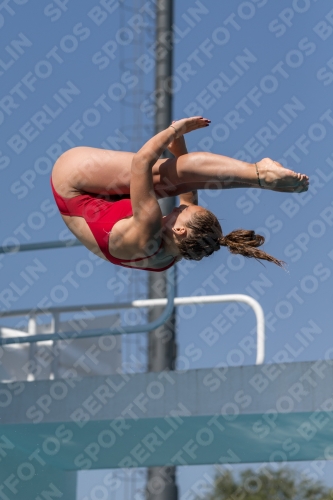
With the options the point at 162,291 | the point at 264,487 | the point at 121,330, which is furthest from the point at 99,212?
the point at 264,487

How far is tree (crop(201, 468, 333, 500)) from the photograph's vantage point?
14984 mm

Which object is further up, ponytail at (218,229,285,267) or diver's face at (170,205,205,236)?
ponytail at (218,229,285,267)

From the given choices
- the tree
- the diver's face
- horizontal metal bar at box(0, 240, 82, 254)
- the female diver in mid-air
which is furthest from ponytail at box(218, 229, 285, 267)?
the tree

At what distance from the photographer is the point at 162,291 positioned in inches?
355

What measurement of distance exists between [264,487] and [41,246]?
986cm

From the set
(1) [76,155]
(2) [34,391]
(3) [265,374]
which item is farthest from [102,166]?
(2) [34,391]

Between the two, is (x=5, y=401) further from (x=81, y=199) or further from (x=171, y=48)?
(x=171, y=48)

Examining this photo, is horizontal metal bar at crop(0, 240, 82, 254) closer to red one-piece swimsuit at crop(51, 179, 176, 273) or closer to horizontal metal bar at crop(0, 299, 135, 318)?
horizontal metal bar at crop(0, 299, 135, 318)

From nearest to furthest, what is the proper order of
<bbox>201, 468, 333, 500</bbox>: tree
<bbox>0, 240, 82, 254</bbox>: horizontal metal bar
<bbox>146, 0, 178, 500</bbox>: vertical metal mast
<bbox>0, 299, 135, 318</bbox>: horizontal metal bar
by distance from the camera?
<bbox>0, 299, 135, 318</bbox>: horizontal metal bar < <bbox>0, 240, 82, 254</bbox>: horizontal metal bar < <bbox>146, 0, 178, 500</bbox>: vertical metal mast < <bbox>201, 468, 333, 500</bbox>: tree

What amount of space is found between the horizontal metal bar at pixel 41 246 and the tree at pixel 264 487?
9.23m

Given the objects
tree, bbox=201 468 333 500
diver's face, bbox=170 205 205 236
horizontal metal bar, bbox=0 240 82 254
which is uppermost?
diver's face, bbox=170 205 205 236

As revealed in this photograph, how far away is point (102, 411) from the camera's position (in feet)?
22.2

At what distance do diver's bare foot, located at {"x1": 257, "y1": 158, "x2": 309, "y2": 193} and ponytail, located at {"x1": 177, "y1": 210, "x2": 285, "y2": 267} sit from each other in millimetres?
→ 299

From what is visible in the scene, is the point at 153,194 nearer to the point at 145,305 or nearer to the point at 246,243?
the point at 246,243
